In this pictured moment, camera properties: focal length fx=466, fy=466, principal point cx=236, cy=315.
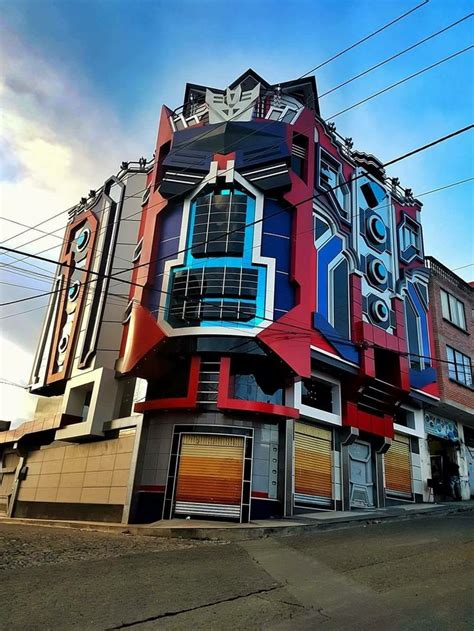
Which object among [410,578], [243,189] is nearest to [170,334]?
[243,189]

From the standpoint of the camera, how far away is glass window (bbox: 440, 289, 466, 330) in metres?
28.3

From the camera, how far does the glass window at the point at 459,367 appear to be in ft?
87.5

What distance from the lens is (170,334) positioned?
56.4ft

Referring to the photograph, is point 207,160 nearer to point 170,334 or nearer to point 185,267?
point 185,267

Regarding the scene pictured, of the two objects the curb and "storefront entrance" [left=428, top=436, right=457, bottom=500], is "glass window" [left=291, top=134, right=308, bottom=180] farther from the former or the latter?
"storefront entrance" [left=428, top=436, right=457, bottom=500]

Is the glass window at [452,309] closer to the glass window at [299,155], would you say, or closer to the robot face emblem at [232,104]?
the glass window at [299,155]

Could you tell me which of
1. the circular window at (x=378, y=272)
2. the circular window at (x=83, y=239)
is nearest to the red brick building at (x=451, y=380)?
the circular window at (x=378, y=272)

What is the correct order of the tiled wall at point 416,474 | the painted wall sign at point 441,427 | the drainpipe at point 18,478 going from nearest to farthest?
1. the tiled wall at point 416,474
2. the drainpipe at point 18,478
3. the painted wall sign at point 441,427

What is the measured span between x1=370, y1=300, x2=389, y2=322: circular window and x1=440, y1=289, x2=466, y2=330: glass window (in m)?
6.78

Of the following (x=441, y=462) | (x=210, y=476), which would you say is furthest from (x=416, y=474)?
(x=210, y=476)

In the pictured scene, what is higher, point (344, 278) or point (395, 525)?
point (344, 278)

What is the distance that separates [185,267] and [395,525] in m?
11.8

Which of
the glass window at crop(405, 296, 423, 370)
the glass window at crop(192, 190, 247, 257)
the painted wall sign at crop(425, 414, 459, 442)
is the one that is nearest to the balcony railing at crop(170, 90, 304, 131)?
the glass window at crop(192, 190, 247, 257)

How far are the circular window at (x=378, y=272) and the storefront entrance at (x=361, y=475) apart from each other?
808 cm
